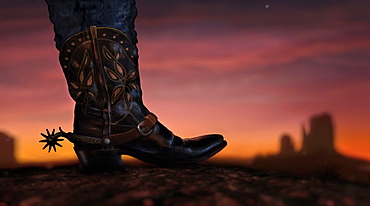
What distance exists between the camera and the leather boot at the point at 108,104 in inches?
94.5

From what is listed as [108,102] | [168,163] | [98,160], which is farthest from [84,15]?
[168,163]

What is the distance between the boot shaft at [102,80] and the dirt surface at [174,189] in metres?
0.34

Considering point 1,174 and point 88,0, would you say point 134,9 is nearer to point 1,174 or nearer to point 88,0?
point 88,0

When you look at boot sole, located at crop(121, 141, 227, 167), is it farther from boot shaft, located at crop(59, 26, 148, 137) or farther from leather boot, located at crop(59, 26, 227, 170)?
boot shaft, located at crop(59, 26, 148, 137)

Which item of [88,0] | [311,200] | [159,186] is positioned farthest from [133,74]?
[311,200]

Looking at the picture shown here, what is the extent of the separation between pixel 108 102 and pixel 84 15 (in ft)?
1.83

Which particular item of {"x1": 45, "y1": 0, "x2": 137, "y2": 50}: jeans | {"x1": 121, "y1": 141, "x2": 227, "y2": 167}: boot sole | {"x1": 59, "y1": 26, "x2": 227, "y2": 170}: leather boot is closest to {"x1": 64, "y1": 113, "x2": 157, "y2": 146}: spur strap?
{"x1": 59, "y1": 26, "x2": 227, "y2": 170}: leather boot

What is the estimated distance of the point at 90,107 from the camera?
8.15ft

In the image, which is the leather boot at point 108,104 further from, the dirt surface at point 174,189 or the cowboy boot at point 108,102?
the dirt surface at point 174,189

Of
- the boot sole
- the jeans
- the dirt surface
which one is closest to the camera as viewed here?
the dirt surface

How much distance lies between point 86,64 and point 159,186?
895 millimetres

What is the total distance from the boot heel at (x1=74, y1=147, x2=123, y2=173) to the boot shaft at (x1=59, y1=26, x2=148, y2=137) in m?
0.11

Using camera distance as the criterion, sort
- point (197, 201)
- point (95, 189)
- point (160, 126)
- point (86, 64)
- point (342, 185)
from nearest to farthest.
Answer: point (197, 201) → point (95, 189) → point (342, 185) → point (86, 64) → point (160, 126)

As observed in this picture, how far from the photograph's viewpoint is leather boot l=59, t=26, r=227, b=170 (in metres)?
2.40
